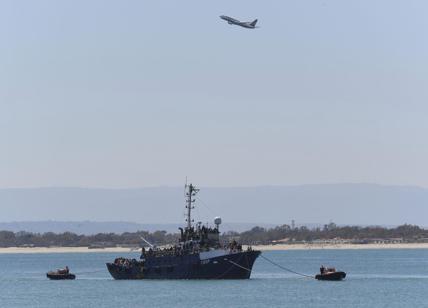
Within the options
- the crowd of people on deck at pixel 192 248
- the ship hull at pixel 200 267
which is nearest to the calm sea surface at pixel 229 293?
the ship hull at pixel 200 267

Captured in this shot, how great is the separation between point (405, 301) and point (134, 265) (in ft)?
141

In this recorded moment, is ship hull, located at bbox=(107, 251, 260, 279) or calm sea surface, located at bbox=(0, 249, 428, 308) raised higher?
ship hull, located at bbox=(107, 251, 260, 279)

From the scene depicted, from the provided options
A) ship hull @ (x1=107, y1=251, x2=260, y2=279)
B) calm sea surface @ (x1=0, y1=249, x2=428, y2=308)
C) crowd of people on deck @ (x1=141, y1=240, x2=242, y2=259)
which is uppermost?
crowd of people on deck @ (x1=141, y1=240, x2=242, y2=259)

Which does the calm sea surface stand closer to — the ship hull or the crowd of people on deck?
the ship hull

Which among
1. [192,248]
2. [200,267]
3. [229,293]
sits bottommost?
[229,293]

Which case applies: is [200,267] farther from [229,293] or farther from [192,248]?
[229,293]

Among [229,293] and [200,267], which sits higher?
[200,267]

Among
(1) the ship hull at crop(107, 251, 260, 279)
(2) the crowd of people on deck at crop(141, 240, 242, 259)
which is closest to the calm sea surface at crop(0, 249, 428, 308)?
(1) the ship hull at crop(107, 251, 260, 279)

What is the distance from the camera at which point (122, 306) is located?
12594 cm

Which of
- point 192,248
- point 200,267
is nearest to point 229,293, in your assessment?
point 200,267

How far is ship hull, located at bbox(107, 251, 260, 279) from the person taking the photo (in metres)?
149

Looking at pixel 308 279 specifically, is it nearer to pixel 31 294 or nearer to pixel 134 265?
pixel 134 265

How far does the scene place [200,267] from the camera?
149 metres

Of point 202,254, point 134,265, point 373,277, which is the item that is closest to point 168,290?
point 202,254
